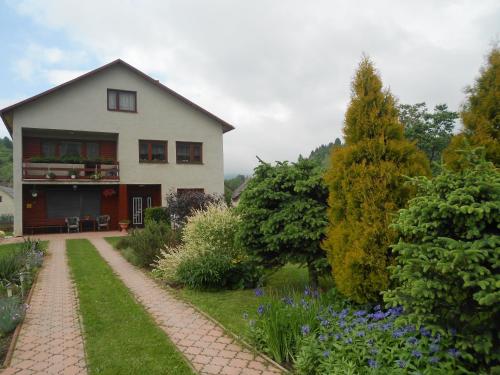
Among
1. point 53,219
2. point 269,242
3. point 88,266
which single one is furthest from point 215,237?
point 53,219

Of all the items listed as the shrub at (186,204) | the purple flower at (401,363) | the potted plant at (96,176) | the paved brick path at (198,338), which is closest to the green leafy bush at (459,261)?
the purple flower at (401,363)

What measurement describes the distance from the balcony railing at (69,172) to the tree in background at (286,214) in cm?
1683

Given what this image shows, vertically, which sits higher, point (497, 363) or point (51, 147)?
point (51, 147)

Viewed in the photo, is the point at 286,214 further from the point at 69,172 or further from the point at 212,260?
the point at 69,172

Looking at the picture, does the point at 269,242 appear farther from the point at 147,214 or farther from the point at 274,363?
the point at 147,214

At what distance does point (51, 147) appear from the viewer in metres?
22.0

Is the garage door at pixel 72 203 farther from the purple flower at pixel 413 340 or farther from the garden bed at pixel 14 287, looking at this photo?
the purple flower at pixel 413 340

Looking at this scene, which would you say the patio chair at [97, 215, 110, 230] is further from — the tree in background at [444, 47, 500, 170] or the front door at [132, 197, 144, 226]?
the tree in background at [444, 47, 500, 170]

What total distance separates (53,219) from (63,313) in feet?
59.9

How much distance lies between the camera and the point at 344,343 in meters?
3.58

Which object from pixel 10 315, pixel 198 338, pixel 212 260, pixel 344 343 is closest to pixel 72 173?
pixel 212 260

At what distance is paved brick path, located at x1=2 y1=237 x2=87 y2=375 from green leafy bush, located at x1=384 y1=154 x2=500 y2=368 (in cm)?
357

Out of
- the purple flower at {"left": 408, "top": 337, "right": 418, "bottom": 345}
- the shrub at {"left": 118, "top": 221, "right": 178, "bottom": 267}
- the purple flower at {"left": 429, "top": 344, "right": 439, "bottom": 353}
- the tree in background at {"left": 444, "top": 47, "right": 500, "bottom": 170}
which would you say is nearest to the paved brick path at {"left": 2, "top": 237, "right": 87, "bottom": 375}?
the shrub at {"left": 118, "top": 221, "right": 178, "bottom": 267}

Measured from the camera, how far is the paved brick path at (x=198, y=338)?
3.83m
